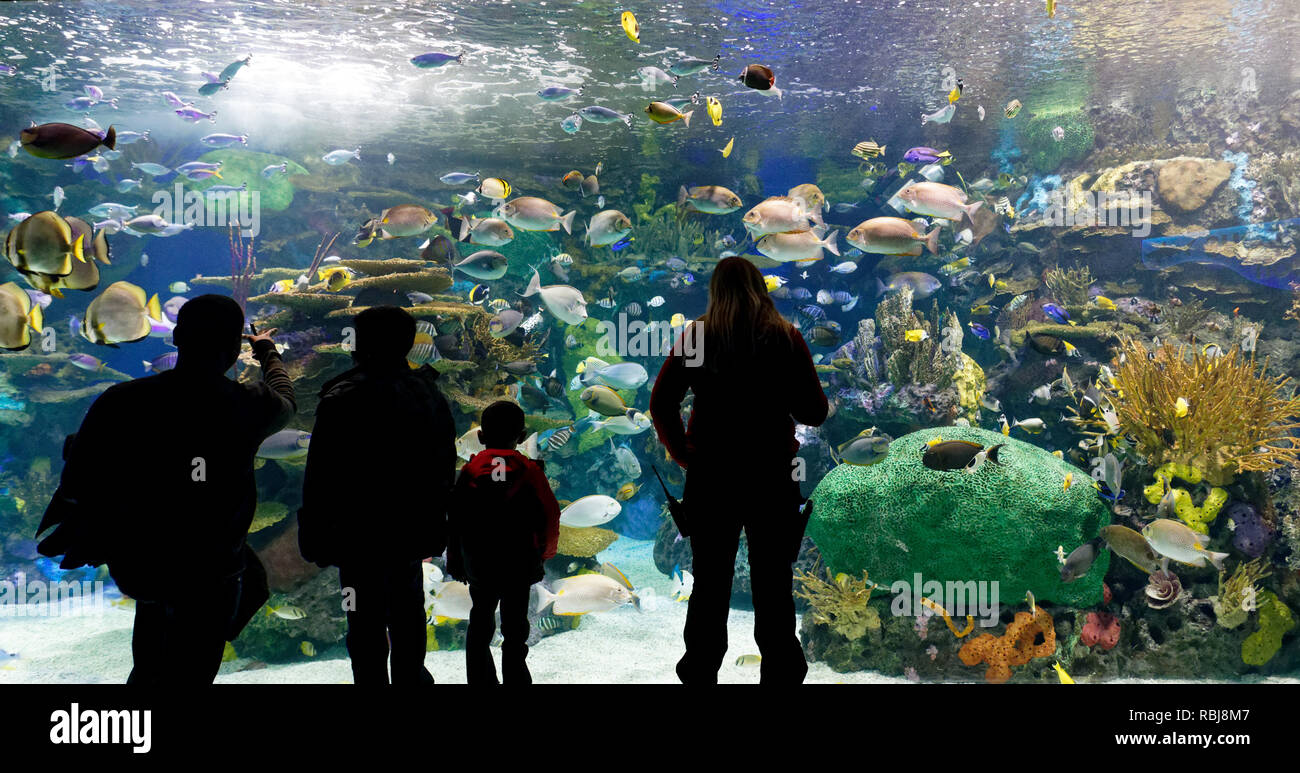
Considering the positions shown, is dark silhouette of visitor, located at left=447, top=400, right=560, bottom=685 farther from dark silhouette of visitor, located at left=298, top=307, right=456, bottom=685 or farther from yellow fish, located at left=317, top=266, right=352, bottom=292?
yellow fish, located at left=317, top=266, right=352, bottom=292

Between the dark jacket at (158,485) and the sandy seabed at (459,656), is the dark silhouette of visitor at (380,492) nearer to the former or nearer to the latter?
the dark jacket at (158,485)

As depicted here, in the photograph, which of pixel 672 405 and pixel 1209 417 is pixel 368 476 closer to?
pixel 672 405

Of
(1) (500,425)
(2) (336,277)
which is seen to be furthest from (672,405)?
(2) (336,277)

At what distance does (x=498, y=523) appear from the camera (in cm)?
269

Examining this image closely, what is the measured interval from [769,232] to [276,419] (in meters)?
4.90

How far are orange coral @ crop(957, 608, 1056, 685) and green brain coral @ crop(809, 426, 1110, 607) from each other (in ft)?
0.64

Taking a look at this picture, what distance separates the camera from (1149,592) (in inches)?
201

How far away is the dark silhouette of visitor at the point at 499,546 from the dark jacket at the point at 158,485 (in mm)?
850

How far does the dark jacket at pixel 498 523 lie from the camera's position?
2.69 m

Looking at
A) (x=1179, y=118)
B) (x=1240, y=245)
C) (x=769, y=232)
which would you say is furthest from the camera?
(x=1179, y=118)

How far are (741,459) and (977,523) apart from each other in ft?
11.6
